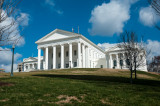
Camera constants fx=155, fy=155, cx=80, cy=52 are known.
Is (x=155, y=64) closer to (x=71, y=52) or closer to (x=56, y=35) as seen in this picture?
(x=71, y=52)

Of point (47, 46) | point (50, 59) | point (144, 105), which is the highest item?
point (47, 46)

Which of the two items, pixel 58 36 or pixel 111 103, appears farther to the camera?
pixel 58 36

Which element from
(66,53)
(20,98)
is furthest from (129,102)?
(66,53)

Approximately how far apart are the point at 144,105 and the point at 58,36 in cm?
5295

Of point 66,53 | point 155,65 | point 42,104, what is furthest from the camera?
point 155,65

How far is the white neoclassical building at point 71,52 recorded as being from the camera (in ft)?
184

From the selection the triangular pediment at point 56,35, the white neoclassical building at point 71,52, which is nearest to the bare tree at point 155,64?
→ the white neoclassical building at point 71,52

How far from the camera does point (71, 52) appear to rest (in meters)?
56.0

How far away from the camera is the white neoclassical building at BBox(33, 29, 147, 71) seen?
56156 millimetres


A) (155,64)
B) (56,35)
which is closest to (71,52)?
(56,35)

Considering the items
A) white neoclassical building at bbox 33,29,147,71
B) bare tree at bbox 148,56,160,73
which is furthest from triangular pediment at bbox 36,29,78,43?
bare tree at bbox 148,56,160,73

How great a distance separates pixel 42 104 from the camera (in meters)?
8.12

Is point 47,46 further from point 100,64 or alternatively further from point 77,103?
point 77,103

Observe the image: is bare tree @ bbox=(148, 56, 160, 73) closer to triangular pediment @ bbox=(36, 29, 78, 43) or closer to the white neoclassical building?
the white neoclassical building
